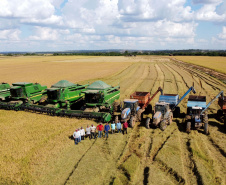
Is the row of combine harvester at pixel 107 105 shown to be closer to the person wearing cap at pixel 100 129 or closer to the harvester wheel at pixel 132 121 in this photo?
the harvester wheel at pixel 132 121

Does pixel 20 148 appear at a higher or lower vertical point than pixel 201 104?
lower

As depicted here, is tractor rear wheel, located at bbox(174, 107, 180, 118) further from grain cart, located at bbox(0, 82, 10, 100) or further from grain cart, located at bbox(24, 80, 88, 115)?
grain cart, located at bbox(0, 82, 10, 100)

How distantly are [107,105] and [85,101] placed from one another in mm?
2020

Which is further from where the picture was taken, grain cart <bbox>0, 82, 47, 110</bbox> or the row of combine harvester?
grain cart <bbox>0, 82, 47, 110</bbox>

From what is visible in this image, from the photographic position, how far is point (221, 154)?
10.5m

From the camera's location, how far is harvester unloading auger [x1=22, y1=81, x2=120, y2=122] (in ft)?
51.5

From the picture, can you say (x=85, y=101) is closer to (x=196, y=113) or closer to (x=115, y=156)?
(x=115, y=156)

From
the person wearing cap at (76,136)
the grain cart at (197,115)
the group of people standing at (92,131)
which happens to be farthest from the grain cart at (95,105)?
the grain cart at (197,115)

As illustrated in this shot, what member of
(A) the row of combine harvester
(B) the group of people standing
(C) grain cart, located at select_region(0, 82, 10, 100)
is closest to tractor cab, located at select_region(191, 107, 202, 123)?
(A) the row of combine harvester

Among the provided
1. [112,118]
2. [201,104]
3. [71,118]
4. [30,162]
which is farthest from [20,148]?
[201,104]

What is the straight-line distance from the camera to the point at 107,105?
1619 centimetres

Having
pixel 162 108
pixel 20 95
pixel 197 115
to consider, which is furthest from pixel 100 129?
pixel 20 95

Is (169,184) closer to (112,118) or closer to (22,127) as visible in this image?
(112,118)

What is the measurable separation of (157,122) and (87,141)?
16.1ft
